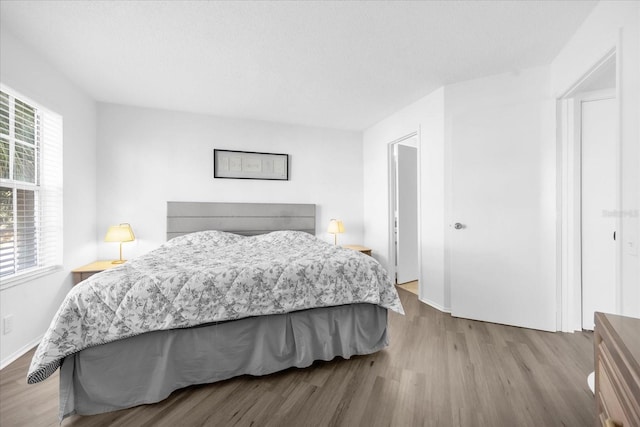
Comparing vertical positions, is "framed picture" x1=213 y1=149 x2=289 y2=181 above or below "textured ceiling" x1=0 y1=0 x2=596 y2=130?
below

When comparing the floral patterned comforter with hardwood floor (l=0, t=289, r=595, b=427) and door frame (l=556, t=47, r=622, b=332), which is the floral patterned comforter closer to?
hardwood floor (l=0, t=289, r=595, b=427)

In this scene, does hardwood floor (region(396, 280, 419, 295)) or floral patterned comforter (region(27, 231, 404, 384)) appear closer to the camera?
floral patterned comforter (region(27, 231, 404, 384))

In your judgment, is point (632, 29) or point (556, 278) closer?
point (632, 29)

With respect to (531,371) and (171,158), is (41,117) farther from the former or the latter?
(531,371)

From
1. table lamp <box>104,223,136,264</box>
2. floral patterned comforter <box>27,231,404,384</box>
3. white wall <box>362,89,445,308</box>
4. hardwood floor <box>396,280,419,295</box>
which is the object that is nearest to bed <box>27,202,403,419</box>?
floral patterned comforter <box>27,231,404,384</box>

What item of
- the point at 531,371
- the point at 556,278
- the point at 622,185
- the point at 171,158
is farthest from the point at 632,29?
the point at 171,158

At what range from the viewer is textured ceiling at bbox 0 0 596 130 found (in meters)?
1.82

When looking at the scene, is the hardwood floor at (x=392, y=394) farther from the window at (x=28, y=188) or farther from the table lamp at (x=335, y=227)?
the table lamp at (x=335, y=227)

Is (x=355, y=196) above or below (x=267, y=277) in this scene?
above

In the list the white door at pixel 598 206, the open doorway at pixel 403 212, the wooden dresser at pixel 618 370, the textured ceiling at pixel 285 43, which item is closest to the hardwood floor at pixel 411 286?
the open doorway at pixel 403 212

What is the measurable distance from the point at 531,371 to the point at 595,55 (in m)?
2.12

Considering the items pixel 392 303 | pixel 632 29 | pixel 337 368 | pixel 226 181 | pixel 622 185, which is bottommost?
pixel 337 368

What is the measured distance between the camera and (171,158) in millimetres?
3607

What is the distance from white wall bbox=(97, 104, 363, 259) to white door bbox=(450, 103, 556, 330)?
1.90 metres
